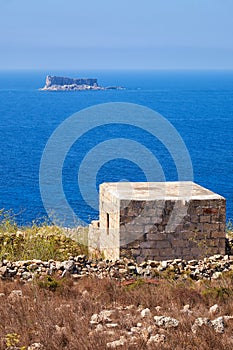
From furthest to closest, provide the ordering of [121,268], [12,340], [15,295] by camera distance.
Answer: [121,268] < [15,295] < [12,340]

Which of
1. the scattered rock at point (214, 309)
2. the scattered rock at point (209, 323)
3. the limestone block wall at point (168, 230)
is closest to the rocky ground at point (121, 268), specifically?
the limestone block wall at point (168, 230)

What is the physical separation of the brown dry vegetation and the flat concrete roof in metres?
3.39

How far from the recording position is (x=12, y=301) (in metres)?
9.09

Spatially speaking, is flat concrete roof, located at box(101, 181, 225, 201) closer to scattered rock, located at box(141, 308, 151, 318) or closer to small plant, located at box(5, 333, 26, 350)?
scattered rock, located at box(141, 308, 151, 318)

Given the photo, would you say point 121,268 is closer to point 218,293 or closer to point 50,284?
point 50,284

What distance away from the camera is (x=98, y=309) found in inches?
338

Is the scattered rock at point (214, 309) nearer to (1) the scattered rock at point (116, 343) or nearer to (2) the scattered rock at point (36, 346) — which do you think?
(1) the scattered rock at point (116, 343)

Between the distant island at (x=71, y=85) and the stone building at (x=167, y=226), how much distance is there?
17677 cm

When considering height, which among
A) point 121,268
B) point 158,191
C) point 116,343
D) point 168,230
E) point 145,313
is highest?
point 158,191

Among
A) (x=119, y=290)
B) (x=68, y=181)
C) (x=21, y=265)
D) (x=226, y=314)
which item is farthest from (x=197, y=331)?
(x=68, y=181)

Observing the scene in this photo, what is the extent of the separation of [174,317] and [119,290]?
1.77m

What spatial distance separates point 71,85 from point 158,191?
182292 mm

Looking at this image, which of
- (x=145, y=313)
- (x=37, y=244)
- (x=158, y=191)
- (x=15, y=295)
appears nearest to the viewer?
(x=145, y=313)

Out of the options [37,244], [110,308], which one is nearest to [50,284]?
[110,308]
